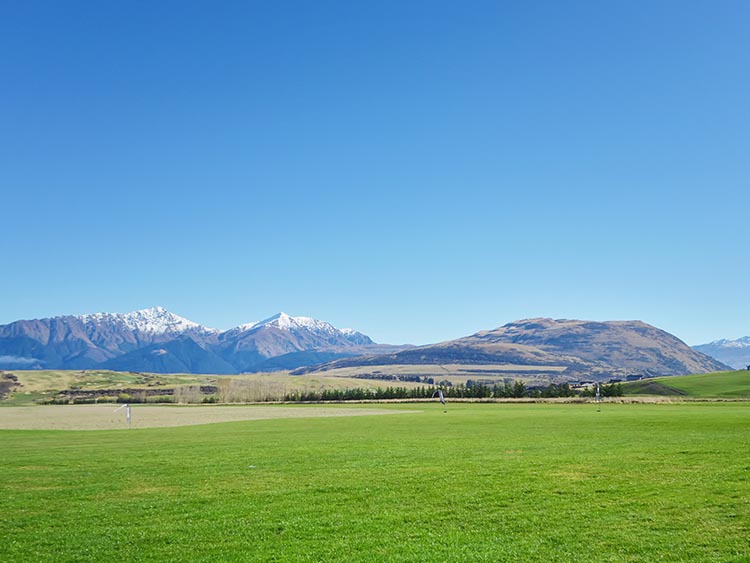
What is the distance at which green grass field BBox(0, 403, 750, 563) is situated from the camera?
17312mm

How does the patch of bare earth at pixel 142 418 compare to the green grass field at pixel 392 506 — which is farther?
the patch of bare earth at pixel 142 418

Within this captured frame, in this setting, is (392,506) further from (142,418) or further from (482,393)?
(482,393)

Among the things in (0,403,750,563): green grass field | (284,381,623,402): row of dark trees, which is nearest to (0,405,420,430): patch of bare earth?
(0,403,750,563): green grass field

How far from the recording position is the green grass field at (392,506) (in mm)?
17312

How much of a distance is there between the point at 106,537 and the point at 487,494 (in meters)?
13.5

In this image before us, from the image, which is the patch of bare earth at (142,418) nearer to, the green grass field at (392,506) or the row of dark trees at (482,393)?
the green grass field at (392,506)

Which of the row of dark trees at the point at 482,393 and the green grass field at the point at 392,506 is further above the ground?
the green grass field at the point at 392,506

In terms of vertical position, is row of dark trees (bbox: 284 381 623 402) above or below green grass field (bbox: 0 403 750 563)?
below

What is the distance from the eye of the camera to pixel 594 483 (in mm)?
25109

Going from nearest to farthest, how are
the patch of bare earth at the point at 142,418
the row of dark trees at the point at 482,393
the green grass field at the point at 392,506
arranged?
the green grass field at the point at 392,506 < the patch of bare earth at the point at 142,418 < the row of dark trees at the point at 482,393

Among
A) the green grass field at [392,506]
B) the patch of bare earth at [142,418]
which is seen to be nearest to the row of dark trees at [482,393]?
the patch of bare earth at [142,418]

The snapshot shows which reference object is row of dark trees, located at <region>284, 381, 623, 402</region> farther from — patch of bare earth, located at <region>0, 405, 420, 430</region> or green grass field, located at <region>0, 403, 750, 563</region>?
green grass field, located at <region>0, 403, 750, 563</region>

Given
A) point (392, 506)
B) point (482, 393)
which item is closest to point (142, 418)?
point (392, 506)

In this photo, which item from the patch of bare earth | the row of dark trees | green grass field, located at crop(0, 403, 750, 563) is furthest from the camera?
the row of dark trees
